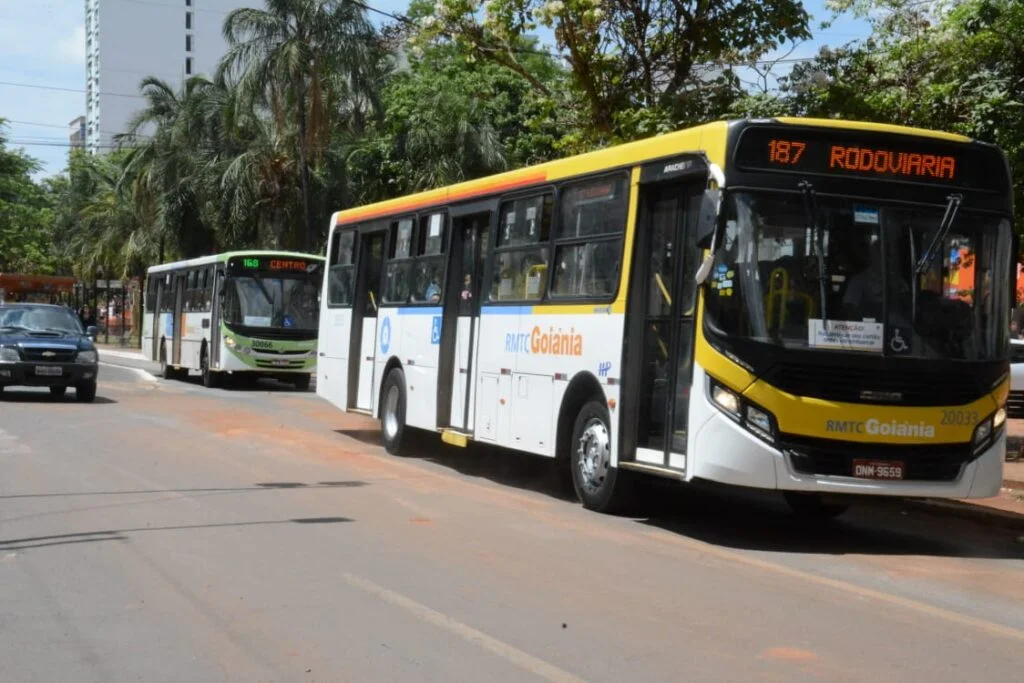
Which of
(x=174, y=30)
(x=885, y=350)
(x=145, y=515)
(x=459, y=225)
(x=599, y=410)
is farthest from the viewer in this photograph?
(x=174, y=30)

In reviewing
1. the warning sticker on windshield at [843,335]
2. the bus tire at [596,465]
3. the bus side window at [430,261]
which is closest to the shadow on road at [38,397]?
the bus side window at [430,261]

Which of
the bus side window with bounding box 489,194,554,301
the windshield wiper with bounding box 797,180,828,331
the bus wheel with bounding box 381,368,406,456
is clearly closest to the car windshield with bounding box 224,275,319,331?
the bus wheel with bounding box 381,368,406,456

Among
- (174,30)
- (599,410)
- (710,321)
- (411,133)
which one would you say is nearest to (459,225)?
(599,410)

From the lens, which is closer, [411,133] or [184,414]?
[184,414]

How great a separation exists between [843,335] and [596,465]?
9.11 feet

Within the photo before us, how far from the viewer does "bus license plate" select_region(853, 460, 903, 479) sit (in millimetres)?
10547

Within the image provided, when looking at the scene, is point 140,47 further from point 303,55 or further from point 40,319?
point 40,319

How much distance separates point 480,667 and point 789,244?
5107mm

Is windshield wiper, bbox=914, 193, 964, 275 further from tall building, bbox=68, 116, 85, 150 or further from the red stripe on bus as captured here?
tall building, bbox=68, 116, 85, 150

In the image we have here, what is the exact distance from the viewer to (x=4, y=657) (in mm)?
6641

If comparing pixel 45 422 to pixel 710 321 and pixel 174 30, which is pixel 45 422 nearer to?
pixel 710 321

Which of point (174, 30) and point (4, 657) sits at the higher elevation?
point (174, 30)

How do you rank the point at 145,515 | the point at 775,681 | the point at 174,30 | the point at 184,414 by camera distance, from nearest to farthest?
the point at 775,681 → the point at 145,515 → the point at 184,414 → the point at 174,30

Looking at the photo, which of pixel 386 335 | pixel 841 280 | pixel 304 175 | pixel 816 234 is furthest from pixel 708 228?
pixel 304 175
